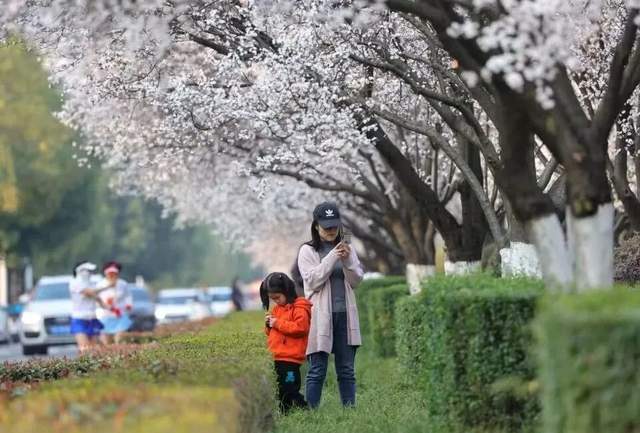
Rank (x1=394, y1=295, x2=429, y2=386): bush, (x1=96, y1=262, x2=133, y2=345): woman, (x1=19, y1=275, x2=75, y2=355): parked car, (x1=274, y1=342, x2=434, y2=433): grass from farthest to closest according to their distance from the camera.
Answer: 1. (x1=19, y1=275, x2=75, y2=355): parked car
2. (x1=96, y1=262, x2=133, y2=345): woman
3. (x1=394, y1=295, x2=429, y2=386): bush
4. (x1=274, y1=342, x2=434, y2=433): grass

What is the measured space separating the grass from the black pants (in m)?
0.27

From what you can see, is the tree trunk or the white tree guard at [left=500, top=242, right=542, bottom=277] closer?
the tree trunk

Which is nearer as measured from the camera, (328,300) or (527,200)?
(527,200)

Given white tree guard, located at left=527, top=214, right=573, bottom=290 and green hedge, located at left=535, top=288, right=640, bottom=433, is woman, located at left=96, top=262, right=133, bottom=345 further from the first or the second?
green hedge, located at left=535, top=288, right=640, bottom=433

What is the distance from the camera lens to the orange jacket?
533 inches

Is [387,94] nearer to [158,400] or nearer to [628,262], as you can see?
[628,262]

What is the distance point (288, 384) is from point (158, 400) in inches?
211

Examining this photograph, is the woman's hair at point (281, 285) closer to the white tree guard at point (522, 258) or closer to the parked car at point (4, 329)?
the white tree guard at point (522, 258)

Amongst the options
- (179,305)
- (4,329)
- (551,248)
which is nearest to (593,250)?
(551,248)

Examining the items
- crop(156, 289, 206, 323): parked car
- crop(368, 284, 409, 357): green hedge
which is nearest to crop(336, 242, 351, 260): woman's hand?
crop(368, 284, 409, 357): green hedge

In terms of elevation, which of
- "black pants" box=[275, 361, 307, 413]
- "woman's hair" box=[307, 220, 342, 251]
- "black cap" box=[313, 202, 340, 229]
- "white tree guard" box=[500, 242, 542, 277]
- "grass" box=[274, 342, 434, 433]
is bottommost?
"grass" box=[274, 342, 434, 433]

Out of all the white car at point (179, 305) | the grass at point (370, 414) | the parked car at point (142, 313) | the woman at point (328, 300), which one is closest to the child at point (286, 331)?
the woman at point (328, 300)

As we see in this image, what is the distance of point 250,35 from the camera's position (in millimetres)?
18516

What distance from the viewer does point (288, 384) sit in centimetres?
1371
